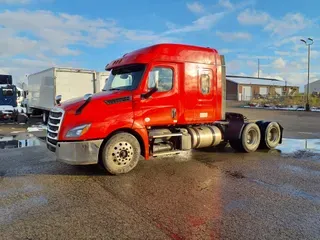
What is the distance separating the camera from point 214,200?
533 cm

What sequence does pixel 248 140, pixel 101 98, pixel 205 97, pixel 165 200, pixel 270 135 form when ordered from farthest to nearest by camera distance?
1. pixel 270 135
2. pixel 248 140
3. pixel 205 97
4. pixel 101 98
5. pixel 165 200

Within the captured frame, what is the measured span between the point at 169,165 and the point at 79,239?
14.4ft

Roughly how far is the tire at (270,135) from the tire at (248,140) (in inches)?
9.9

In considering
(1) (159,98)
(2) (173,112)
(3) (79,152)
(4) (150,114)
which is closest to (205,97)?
(2) (173,112)

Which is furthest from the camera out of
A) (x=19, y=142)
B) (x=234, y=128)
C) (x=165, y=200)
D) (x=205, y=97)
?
(x=19, y=142)

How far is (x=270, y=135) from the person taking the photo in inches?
419

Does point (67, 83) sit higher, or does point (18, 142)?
point (67, 83)

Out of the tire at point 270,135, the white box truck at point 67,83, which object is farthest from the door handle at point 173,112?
the white box truck at point 67,83

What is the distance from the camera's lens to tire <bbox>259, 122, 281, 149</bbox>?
10.3 metres

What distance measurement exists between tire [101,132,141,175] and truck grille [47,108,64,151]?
116 cm

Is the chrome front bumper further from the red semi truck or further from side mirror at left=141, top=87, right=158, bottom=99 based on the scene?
side mirror at left=141, top=87, right=158, bottom=99

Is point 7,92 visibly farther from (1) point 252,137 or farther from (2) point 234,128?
(1) point 252,137

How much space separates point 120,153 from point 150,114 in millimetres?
1230

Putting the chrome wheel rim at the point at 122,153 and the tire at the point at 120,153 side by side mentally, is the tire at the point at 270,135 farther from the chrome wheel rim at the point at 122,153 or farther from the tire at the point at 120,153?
the chrome wheel rim at the point at 122,153
